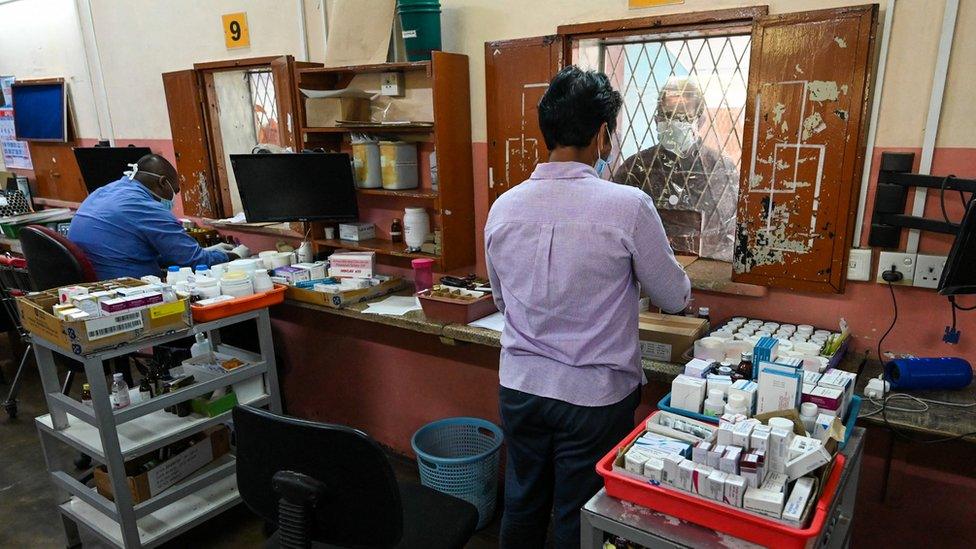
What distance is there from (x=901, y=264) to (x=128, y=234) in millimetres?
2975

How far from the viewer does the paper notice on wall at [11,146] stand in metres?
4.93

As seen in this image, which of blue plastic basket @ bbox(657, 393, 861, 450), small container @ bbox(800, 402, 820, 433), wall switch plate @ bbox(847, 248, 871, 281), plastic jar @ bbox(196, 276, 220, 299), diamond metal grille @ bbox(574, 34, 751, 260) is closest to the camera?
small container @ bbox(800, 402, 820, 433)

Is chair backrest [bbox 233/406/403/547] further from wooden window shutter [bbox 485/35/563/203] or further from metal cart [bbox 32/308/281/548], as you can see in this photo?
wooden window shutter [bbox 485/35/563/203]

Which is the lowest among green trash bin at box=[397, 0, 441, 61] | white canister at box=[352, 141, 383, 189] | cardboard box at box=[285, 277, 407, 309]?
cardboard box at box=[285, 277, 407, 309]

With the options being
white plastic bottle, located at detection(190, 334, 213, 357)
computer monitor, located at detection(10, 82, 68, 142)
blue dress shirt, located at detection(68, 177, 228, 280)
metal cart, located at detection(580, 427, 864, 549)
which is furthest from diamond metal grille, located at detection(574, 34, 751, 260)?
computer monitor, located at detection(10, 82, 68, 142)

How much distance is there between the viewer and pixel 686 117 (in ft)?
7.31

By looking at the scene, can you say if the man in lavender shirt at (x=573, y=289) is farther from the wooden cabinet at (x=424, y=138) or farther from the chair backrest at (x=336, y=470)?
the wooden cabinet at (x=424, y=138)

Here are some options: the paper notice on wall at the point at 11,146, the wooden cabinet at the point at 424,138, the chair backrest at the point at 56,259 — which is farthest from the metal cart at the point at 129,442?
the paper notice on wall at the point at 11,146

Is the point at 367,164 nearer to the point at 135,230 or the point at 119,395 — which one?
the point at 135,230

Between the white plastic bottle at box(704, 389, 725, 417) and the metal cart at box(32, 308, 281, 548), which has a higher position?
the white plastic bottle at box(704, 389, 725, 417)

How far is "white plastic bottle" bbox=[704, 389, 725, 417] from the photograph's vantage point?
1.37 metres

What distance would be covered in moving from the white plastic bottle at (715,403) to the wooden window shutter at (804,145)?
718 millimetres

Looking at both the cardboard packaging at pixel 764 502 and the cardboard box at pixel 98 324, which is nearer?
the cardboard packaging at pixel 764 502

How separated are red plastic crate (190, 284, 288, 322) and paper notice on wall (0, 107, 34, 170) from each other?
13.1ft
